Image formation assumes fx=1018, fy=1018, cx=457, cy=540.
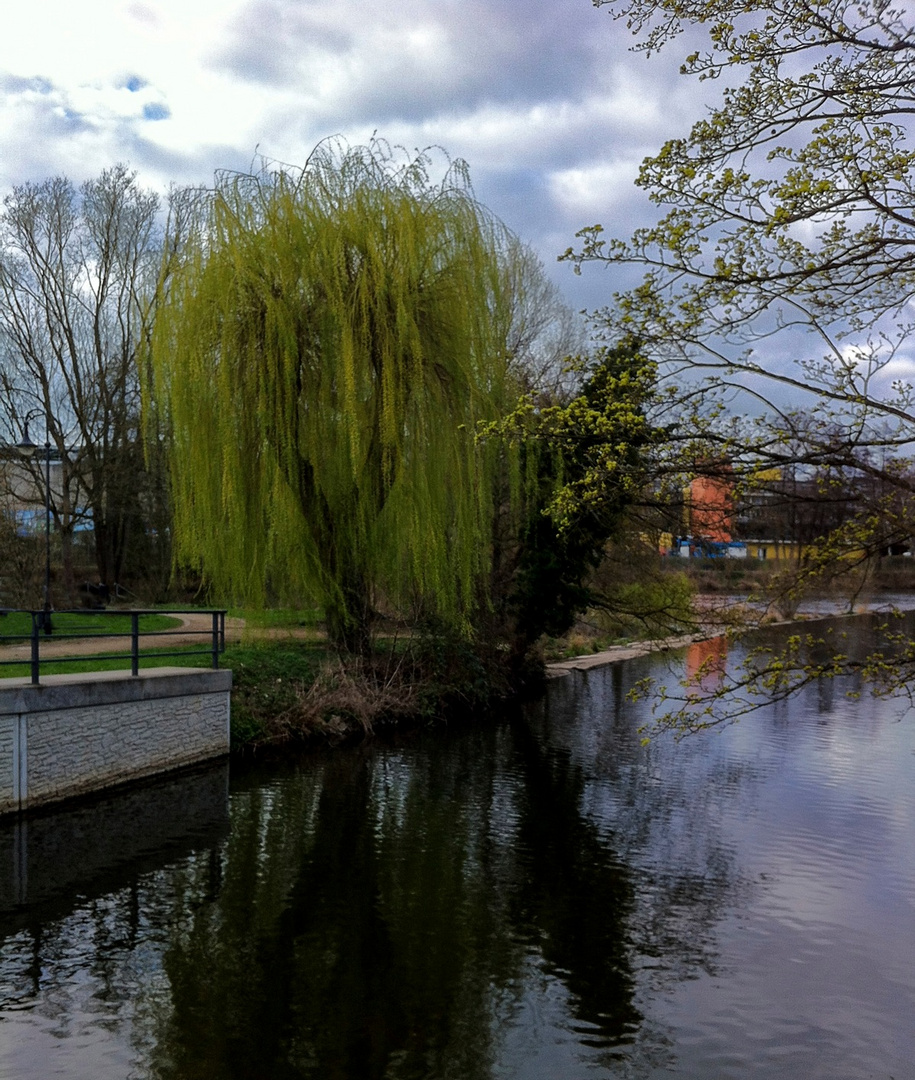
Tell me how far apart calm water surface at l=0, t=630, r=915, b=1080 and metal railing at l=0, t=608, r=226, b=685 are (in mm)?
1777

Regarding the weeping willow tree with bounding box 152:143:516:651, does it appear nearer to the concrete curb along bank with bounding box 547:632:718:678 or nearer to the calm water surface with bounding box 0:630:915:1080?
the calm water surface with bounding box 0:630:915:1080

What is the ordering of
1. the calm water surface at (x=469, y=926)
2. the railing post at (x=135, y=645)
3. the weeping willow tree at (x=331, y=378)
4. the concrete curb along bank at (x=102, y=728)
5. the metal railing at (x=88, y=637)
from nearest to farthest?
the calm water surface at (x=469, y=926) → the concrete curb along bank at (x=102, y=728) → the metal railing at (x=88, y=637) → the railing post at (x=135, y=645) → the weeping willow tree at (x=331, y=378)

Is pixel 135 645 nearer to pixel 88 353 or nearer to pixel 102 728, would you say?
pixel 102 728

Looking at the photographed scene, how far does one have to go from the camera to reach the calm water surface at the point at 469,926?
21.9 ft

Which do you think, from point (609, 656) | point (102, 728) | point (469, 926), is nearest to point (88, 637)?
point (102, 728)

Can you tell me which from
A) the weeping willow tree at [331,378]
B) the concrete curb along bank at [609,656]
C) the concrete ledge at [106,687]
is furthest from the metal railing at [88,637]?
the concrete curb along bank at [609,656]

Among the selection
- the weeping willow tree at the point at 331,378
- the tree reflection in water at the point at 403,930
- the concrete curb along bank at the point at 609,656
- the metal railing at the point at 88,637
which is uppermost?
the weeping willow tree at the point at 331,378

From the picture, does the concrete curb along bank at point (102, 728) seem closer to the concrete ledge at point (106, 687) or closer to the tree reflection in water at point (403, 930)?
the concrete ledge at point (106, 687)

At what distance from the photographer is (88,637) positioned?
56.9ft

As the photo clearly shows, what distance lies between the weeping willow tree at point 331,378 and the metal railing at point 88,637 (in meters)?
1.49

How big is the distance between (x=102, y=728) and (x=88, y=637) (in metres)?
5.12

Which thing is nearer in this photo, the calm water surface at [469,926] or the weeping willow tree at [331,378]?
the calm water surface at [469,926]

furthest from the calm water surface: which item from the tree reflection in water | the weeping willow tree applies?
the weeping willow tree

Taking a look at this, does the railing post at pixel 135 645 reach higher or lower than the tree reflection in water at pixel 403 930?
higher
